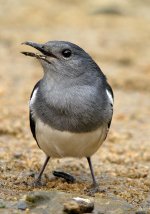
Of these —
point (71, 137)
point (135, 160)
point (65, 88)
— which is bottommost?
point (135, 160)

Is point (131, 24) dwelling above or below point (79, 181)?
above

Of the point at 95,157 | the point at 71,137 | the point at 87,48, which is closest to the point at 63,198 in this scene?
the point at 71,137

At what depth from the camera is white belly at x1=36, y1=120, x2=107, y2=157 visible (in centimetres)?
691

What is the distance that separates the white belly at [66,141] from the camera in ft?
22.7

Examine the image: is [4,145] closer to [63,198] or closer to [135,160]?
[135,160]

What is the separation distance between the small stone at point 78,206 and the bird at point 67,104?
0.81 metres

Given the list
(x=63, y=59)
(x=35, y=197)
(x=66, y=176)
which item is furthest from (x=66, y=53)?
(x=35, y=197)

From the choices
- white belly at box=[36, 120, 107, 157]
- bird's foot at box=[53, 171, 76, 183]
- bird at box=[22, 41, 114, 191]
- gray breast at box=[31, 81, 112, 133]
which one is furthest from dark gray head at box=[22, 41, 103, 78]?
bird's foot at box=[53, 171, 76, 183]

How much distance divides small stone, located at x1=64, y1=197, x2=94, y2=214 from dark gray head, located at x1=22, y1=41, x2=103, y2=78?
1379 mm

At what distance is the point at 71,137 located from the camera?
6.91 meters

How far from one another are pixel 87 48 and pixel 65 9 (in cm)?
337

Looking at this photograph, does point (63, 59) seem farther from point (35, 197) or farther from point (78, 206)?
point (78, 206)

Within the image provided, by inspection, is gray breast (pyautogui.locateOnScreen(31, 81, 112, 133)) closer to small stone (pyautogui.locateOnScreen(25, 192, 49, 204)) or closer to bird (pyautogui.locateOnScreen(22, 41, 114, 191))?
bird (pyautogui.locateOnScreen(22, 41, 114, 191))

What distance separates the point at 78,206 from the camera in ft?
20.1
